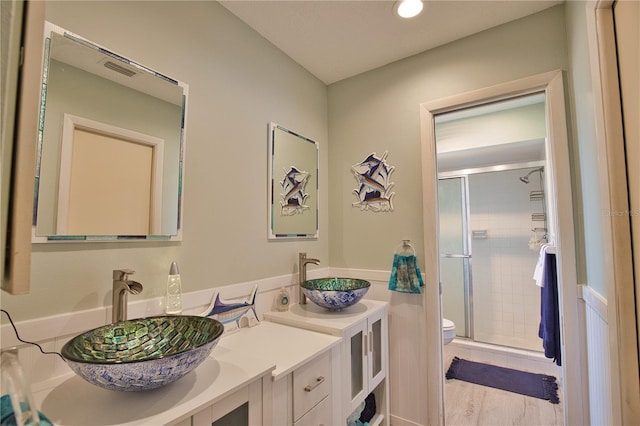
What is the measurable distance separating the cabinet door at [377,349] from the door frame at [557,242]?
0.89ft

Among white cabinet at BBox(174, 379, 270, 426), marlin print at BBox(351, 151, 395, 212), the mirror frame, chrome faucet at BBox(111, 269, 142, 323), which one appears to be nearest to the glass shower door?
marlin print at BBox(351, 151, 395, 212)

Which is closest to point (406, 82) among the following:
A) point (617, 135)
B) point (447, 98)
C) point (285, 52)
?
point (447, 98)

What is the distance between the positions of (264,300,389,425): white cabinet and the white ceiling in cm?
164

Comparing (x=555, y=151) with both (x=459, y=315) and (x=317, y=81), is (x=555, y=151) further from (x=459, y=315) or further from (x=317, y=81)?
(x=459, y=315)

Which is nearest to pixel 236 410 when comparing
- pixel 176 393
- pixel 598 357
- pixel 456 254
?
pixel 176 393

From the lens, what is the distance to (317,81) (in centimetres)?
229

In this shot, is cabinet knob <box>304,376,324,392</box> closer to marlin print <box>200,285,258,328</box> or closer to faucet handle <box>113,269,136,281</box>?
marlin print <box>200,285,258,328</box>

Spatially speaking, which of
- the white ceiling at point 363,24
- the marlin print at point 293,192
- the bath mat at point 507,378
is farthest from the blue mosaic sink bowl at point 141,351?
the bath mat at point 507,378

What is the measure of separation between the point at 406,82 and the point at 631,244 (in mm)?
1544

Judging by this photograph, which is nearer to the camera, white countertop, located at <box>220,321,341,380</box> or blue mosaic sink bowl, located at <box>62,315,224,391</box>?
blue mosaic sink bowl, located at <box>62,315,224,391</box>

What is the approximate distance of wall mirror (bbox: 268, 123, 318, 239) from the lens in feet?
5.93

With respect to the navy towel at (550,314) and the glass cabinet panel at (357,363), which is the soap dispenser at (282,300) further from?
the navy towel at (550,314)

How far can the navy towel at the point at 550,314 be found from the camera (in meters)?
2.05

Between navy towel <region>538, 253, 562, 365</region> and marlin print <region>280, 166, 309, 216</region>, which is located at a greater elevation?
marlin print <region>280, 166, 309, 216</region>
